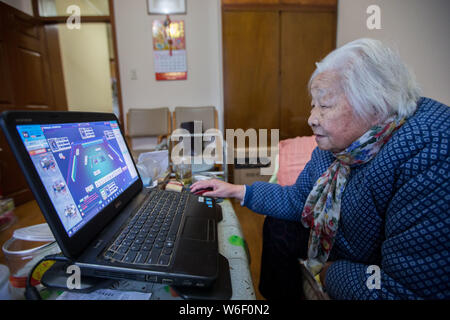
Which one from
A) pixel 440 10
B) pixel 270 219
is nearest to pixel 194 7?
pixel 440 10

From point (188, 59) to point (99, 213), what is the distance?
312cm

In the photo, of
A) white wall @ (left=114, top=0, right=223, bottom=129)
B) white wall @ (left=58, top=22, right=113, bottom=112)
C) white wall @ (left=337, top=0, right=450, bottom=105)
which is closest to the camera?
white wall @ (left=337, top=0, right=450, bottom=105)

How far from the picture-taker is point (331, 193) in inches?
27.3

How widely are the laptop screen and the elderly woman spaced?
1.08 feet

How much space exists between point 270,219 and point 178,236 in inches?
19.4

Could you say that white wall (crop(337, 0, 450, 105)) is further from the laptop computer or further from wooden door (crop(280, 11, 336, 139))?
the laptop computer

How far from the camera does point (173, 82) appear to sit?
3.22 meters

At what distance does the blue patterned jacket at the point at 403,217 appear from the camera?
442 mm

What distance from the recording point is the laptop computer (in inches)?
13.1

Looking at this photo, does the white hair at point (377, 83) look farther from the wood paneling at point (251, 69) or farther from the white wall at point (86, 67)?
the white wall at point (86, 67)
